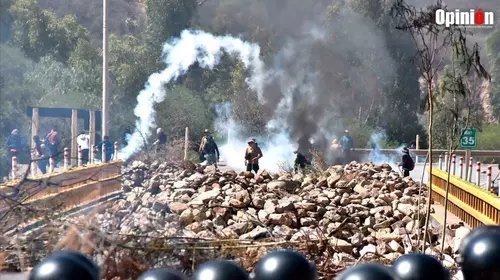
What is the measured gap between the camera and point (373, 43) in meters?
40.2

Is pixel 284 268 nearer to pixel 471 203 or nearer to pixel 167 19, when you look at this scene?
pixel 471 203

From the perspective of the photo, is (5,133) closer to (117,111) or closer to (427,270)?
(117,111)

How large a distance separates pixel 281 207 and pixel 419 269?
8.63 m

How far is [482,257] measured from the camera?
185 inches

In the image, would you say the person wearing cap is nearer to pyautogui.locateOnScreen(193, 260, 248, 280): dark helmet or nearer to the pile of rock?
the pile of rock

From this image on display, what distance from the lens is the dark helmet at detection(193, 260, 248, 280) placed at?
14.4ft

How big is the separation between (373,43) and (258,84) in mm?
6443

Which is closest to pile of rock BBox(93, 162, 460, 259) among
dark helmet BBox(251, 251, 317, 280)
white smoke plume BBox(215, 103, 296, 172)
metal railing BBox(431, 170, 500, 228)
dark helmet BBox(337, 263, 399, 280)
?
metal railing BBox(431, 170, 500, 228)

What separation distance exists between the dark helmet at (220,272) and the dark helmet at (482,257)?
1.21m

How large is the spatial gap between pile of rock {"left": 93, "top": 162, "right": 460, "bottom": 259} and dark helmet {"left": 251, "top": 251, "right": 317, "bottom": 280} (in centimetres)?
381

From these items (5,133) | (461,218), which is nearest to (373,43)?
(5,133)

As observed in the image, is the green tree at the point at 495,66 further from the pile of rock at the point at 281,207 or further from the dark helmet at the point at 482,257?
the dark helmet at the point at 482,257

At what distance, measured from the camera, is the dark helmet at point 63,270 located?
420 cm

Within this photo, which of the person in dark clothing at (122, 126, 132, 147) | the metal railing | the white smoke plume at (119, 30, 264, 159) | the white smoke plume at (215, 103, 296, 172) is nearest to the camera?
the metal railing
